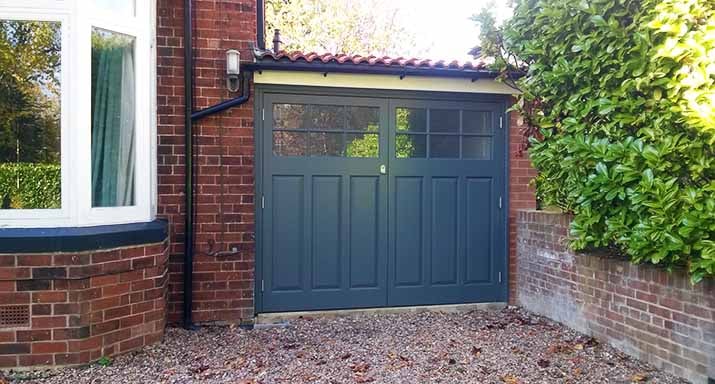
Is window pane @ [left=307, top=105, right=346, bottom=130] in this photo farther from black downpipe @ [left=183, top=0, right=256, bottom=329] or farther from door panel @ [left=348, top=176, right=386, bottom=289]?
black downpipe @ [left=183, top=0, right=256, bottom=329]

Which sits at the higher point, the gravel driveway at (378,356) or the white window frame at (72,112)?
the white window frame at (72,112)

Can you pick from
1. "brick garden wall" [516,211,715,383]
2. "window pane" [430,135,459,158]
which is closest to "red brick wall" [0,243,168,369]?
"window pane" [430,135,459,158]

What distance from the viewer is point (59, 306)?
12.1 feet

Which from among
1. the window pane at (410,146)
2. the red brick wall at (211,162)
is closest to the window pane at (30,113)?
the red brick wall at (211,162)

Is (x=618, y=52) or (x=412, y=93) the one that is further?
(x=412, y=93)

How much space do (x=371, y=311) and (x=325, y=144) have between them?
1.72 meters

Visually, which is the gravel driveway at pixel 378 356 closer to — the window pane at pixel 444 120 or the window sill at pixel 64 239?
the window sill at pixel 64 239

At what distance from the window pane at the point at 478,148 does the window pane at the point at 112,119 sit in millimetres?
3202

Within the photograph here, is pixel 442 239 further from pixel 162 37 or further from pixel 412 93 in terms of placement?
pixel 162 37

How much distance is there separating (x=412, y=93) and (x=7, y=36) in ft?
11.2

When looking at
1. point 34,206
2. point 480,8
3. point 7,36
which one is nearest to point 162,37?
point 7,36

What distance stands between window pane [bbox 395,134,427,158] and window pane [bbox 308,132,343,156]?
595 mm

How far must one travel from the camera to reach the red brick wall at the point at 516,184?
5617mm

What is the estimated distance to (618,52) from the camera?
3869mm
